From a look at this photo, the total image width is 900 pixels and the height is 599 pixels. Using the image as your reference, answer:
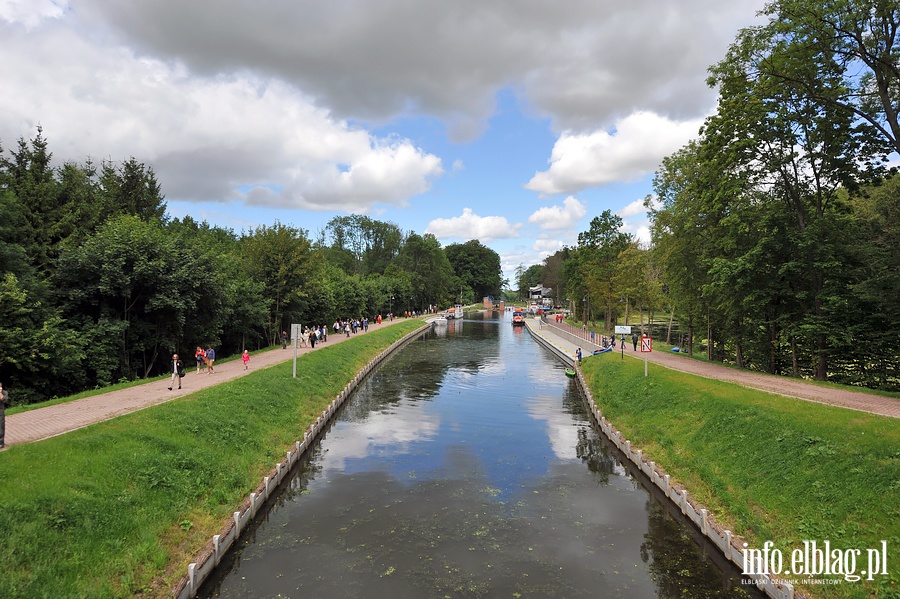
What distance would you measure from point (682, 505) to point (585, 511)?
2.57 metres

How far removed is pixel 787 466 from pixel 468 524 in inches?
316

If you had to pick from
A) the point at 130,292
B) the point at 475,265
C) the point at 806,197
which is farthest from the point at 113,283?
the point at 475,265

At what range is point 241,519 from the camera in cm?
1184

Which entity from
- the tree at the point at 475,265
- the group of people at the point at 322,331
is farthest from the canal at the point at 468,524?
the tree at the point at 475,265

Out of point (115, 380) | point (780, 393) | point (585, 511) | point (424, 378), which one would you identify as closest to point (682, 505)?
point (585, 511)

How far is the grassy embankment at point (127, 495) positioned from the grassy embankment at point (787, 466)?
39.6ft

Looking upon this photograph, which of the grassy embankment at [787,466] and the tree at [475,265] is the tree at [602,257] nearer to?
the grassy embankment at [787,466]

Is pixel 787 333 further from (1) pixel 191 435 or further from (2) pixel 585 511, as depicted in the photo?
(1) pixel 191 435

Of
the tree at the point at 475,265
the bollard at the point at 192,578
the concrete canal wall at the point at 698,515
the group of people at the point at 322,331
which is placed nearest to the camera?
the bollard at the point at 192,578

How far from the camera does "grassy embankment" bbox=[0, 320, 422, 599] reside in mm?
7875

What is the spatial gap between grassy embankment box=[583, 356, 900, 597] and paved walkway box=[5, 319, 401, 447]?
1757 centimetres

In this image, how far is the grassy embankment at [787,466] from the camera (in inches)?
368

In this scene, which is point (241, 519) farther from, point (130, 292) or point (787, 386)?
point (787, 386)

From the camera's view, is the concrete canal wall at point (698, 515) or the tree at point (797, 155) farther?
the tree at point (797, 155)
